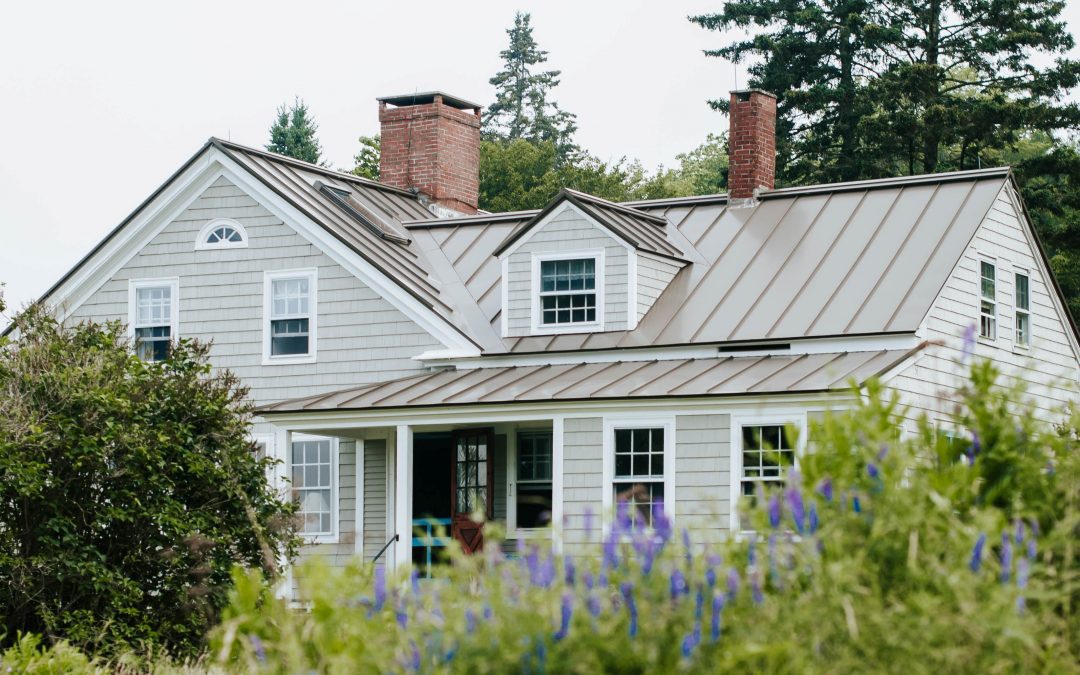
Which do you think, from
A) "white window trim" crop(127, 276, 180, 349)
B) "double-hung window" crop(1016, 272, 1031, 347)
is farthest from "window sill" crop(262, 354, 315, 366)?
"double-hung window" crop(1016, 272, 1031, 347)

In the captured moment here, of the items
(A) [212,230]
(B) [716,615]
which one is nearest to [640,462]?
(A) [212,230]

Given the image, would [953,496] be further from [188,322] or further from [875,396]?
[188,322]

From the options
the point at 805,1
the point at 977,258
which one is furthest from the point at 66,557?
the point at 805,1

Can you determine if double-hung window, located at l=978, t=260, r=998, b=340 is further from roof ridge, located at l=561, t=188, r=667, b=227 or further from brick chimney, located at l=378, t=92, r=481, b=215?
brick chimney, located at l=378, t=92, r=481, b=215

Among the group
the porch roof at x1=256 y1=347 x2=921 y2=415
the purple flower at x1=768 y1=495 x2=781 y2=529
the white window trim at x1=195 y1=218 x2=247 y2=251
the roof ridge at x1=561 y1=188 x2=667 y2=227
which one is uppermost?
the roof ridge at x1=561 y1=188 x2=667 y2=227

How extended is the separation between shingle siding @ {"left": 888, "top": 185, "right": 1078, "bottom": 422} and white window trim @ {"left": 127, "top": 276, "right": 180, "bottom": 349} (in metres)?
11.3

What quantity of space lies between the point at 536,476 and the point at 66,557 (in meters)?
8.55

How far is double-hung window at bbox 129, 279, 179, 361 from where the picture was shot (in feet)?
79.0

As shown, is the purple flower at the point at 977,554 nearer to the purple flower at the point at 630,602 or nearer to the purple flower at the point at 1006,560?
the purple flower at the point at 1006,560

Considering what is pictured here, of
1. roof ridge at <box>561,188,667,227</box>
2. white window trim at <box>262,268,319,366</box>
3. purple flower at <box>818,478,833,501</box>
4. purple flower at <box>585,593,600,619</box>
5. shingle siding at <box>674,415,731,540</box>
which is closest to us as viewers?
purple flower at <box>585,593,600,619</box>

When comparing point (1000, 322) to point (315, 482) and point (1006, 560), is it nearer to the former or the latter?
point (315, 482)

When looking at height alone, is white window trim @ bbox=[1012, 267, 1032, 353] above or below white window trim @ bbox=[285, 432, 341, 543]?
above

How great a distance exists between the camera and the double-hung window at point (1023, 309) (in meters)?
23.1

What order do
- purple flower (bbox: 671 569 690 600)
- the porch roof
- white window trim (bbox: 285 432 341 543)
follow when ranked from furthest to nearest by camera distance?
1. white window trim (bbox: 285 432 341 543)
2. the porch roof
3. purple flower (bbox: 671 569 690 600)
